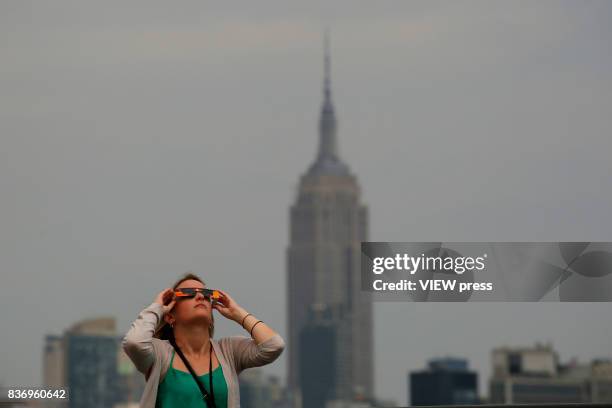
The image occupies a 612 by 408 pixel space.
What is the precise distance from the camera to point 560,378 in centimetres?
2359

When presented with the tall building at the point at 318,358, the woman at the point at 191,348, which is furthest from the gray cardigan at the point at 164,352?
the tall building at the point at 318,358

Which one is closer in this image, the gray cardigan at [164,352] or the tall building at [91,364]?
the gray cardigan at [164,352]

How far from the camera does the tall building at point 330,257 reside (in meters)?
9.73

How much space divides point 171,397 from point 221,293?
30 centimetres

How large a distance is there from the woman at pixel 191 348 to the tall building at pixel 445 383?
1161cm

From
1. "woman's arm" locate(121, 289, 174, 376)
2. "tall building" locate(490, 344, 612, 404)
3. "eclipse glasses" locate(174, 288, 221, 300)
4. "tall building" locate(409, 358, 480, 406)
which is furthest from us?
"tall building" locate(490, 344, 612, 404)

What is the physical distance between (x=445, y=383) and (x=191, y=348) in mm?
16720

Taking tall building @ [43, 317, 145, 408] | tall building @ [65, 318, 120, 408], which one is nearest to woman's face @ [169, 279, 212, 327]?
tall building @ [43, 317, 145, 408]

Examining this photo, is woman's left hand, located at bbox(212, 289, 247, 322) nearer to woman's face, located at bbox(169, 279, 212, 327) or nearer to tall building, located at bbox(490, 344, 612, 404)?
woman's face, located at bbox(169, 279, 212, 327)

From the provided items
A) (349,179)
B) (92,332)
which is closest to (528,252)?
(349,179)

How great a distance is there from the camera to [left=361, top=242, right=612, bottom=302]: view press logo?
648 centimetres

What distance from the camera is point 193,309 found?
134 inches

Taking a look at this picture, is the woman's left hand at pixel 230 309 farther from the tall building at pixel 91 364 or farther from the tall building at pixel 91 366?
the tall building at pixel 91 364

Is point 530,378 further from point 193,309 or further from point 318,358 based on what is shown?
point 193,309
